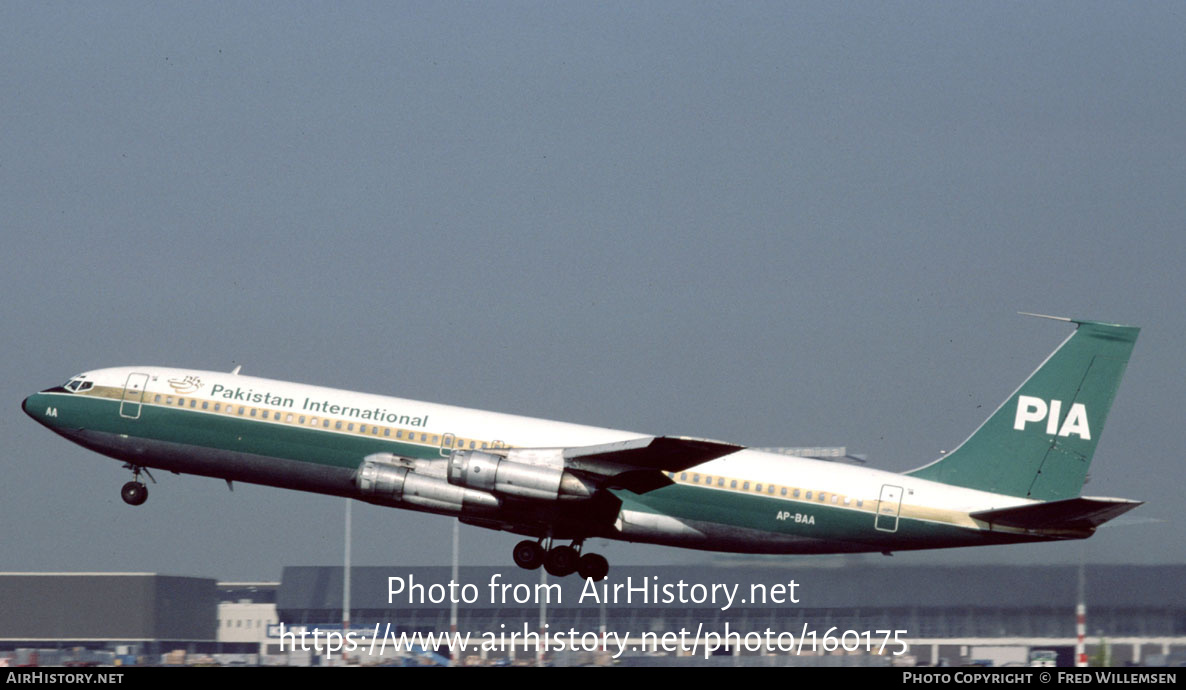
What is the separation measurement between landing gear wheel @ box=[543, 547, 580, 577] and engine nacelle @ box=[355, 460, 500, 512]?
9.35 ft

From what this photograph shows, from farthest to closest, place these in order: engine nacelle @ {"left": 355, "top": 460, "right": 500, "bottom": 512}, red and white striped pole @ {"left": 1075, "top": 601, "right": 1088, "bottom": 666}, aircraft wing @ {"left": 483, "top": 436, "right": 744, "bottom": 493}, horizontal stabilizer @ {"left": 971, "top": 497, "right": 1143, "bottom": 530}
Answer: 1. red and white striped pole @ {"left": 1075, "top": 601, "right": 1088, "bottom": 666}
2. engine nacelle @ {"left": 355, "top": 460, "right": 500, "bottom": 512}
3. aircraft wing @ {"left": 483, "top": 436, "right": 744, "bottom": 493}
4. horizontal stabilizer @ {"left": 971, "top": 497, "right": 1143, "bottom": 530}

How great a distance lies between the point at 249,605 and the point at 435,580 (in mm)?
10865

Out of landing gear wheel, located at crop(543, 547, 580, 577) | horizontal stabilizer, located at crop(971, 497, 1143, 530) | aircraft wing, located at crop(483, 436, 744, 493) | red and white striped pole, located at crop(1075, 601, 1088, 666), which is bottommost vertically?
red and white striped pole, located at crop(1075, 601, 1088, 666)

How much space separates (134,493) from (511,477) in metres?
11.7

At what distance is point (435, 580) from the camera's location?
65062 mm

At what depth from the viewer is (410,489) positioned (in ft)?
129

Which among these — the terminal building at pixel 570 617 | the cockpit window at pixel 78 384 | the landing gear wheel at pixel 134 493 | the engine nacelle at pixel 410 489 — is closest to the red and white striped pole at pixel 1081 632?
the terminal building at pixel 570 617

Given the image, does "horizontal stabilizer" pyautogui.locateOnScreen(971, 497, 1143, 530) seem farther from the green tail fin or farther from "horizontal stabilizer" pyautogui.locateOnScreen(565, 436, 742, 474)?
"horizontal stabilizer" pyautogui.locateOnScreen(565, 436, 742, 474)

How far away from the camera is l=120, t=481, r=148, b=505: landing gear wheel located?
43.1 m

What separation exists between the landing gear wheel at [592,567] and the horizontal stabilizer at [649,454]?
11.4 feet

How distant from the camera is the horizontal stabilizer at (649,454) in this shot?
3778cm

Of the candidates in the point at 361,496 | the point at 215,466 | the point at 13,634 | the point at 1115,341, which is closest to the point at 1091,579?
the point at 1115,341

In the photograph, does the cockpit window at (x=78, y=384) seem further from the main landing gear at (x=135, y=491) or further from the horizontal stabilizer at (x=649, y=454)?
the horizontal stabilizer at (x=649, y=454)

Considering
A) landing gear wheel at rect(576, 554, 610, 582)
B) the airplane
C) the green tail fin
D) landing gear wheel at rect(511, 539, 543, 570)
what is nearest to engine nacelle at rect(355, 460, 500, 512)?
the airplane
